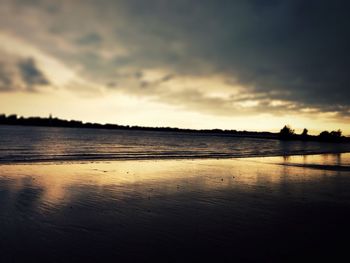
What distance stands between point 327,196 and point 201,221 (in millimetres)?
8856

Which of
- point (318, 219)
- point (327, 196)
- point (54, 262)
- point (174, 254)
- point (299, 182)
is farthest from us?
point (299, 182)

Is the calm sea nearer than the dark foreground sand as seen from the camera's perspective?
No

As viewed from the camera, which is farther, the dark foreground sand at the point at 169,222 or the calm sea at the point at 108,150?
the calm sea at the point at 108,150

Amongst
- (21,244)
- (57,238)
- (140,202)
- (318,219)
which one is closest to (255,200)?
(318,219)

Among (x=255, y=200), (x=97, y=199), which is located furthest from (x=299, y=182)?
(x=97, y=199)

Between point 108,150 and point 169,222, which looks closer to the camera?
point 169,222

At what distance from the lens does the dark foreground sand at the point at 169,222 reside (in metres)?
7.33

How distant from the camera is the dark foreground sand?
7328 mm

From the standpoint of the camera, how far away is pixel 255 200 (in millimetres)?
13859

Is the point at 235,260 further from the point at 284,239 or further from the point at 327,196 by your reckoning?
the point at 327,196

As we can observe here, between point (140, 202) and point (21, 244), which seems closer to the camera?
point (21, 244)

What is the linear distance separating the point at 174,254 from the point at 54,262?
2792 millimetres

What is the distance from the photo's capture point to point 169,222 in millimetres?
9945

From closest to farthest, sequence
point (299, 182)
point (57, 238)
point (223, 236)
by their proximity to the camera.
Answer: point (57, 238) → point (223, 236) → point (299, 182)
